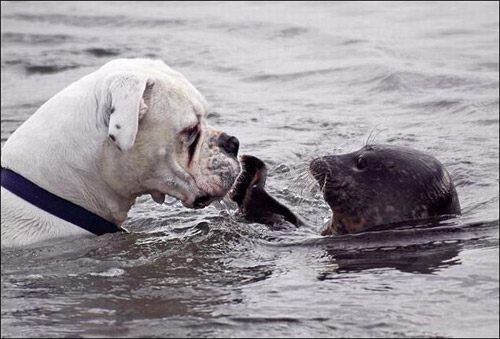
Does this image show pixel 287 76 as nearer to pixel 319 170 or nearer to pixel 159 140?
pixel 319 170

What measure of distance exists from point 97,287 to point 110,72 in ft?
4.14

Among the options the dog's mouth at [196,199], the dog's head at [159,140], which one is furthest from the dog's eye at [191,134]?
the dog's mouth at [196,199]

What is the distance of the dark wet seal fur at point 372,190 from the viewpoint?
6875 mm

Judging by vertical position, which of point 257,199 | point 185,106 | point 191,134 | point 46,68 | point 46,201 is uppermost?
point 185,106

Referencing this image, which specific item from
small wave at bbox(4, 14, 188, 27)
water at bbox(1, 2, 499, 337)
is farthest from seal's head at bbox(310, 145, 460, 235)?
small wave at bbox(4, 14, 188, 27)

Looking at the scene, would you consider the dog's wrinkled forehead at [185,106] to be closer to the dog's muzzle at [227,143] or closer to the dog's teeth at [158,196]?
the dog's muzzle at [227,143]

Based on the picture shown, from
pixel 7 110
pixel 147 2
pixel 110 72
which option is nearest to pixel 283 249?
pixel 110 72

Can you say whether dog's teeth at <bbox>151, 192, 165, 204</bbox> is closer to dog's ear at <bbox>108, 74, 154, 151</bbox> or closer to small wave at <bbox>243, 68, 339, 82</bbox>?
dog's ear at <bbox>108, 74, 154, 151</bbox>

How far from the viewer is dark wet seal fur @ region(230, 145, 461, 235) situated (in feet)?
22.6

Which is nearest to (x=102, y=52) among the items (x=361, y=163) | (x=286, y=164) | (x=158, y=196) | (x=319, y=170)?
(x=286, y=164)

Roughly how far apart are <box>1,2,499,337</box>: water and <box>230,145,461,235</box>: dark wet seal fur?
0.16 metres

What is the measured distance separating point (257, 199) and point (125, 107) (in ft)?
5.61

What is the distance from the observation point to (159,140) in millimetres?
6312

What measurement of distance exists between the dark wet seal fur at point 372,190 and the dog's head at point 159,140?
1.67ft
